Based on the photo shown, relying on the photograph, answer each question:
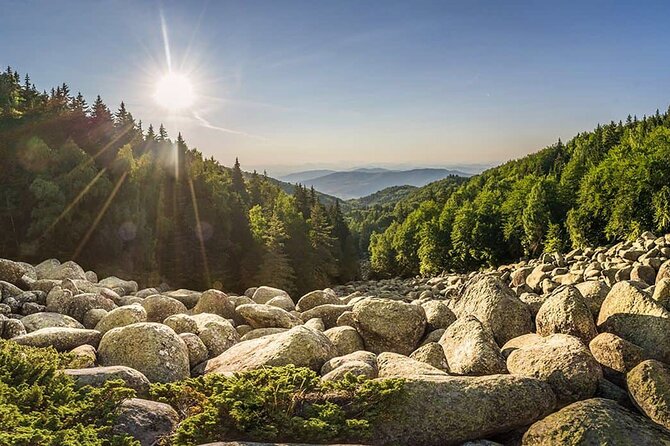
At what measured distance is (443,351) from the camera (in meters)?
8.50

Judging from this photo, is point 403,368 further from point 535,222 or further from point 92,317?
point 535,222

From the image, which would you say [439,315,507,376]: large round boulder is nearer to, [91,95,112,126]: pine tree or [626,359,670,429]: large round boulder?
[626,359,670,429]: large round boulder

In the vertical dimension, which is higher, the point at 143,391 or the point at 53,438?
the point at 53,438

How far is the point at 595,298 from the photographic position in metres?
9.59

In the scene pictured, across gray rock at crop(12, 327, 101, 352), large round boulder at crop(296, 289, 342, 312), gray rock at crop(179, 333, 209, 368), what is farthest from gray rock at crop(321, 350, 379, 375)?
large round boulder at crop(296, 289, 342, 312)

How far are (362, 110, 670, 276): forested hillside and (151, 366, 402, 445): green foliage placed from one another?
3925 cm

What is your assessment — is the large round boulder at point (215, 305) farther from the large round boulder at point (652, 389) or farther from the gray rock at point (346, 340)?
the large round boulder at point (652, 389)

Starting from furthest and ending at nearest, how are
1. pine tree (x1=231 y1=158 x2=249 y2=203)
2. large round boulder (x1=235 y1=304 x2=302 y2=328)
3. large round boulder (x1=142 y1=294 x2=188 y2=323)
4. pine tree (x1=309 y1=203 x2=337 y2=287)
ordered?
pine tree (x1=231 y1=158 x2=249 y2=203) → pine tree (x1=309 y1=203 x2=337 y2=287) → large round boulder (x1=142 y1=294 x2=188 y2=323) → large round boulder (x1=235 y1=304 x2=302 y2=328)

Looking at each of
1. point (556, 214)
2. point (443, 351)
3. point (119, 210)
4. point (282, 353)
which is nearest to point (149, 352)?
point (282, 353)

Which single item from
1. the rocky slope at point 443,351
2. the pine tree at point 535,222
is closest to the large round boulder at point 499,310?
the rocky slope at point 443,351

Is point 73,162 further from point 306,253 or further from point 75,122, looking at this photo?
point 306,253

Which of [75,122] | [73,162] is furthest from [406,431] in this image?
[75,122]

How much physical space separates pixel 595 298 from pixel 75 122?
3958 centimetres

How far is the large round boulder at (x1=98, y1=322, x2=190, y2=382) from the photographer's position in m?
8.34
